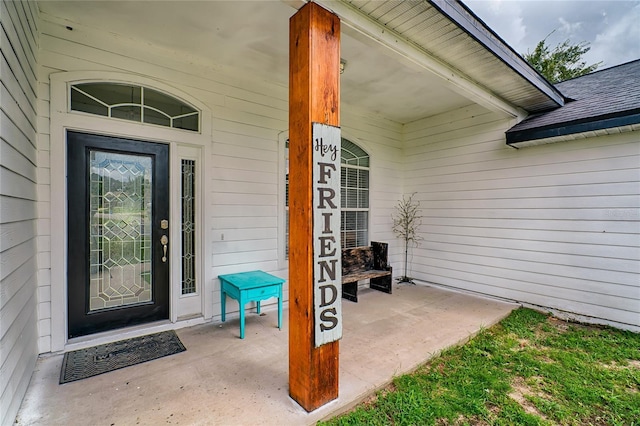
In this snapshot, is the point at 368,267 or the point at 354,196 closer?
the point at 368,267

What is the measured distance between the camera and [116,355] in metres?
2.46

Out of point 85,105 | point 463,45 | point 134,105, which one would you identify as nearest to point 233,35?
point 134,105

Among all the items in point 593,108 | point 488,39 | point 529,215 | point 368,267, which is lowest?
point 368,267

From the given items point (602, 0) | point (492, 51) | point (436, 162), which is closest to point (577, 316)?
point (436, 162)

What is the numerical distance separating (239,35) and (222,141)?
3.55ft

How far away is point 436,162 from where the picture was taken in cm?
489

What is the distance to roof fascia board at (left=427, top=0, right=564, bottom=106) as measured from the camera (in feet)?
7.27

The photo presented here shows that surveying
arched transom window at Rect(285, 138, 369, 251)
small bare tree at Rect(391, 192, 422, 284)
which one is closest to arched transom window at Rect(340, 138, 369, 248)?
arched transom window at Rect(285, 138, 369, 251)

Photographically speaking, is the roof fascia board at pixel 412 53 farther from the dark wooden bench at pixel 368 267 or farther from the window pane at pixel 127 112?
the dark wooden bench at pixel 368 267

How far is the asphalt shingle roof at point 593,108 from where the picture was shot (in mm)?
3037

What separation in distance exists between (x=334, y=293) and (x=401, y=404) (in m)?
0.89

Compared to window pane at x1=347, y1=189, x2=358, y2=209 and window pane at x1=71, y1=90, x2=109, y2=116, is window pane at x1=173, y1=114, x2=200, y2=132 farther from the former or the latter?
window pane at x1=347, y1=189, x2=358, y2=209

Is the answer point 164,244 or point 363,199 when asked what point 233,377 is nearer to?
point 164,244

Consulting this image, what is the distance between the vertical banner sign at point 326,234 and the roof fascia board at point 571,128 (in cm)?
314
